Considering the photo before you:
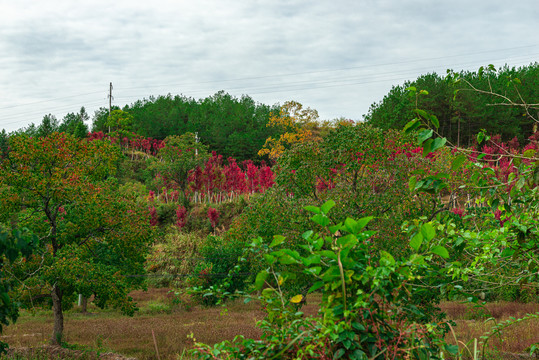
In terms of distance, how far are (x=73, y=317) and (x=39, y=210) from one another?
30.8 ft

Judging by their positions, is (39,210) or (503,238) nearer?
(503,238)

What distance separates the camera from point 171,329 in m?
14.8

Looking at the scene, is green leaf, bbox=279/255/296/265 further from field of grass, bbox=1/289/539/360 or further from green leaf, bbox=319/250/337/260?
field of grass, bbox=1/289/539/360

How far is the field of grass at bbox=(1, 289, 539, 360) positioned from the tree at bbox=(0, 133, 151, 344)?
1353mm

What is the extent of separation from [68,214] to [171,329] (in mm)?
5280

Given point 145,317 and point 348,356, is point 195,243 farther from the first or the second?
point 348,356

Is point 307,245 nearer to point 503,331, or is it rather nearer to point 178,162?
point 503,331

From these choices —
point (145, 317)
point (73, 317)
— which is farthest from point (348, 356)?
point (73, 317)

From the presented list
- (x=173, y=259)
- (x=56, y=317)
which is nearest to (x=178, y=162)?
(x=173, y=259)

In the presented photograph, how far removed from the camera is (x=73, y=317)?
19.7 meters

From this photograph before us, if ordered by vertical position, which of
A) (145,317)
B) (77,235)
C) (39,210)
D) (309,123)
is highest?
(309,123)

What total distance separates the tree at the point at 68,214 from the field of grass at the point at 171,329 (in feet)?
4.44

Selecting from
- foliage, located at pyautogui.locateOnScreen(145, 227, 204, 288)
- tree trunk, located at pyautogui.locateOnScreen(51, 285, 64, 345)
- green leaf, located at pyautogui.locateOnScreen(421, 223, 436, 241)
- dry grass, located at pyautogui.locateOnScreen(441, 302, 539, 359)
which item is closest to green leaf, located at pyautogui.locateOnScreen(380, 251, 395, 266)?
green leaf, located at pyautogui.locateOnScreen(421, 223, 436, 241)

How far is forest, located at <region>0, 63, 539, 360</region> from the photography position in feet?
8.06
